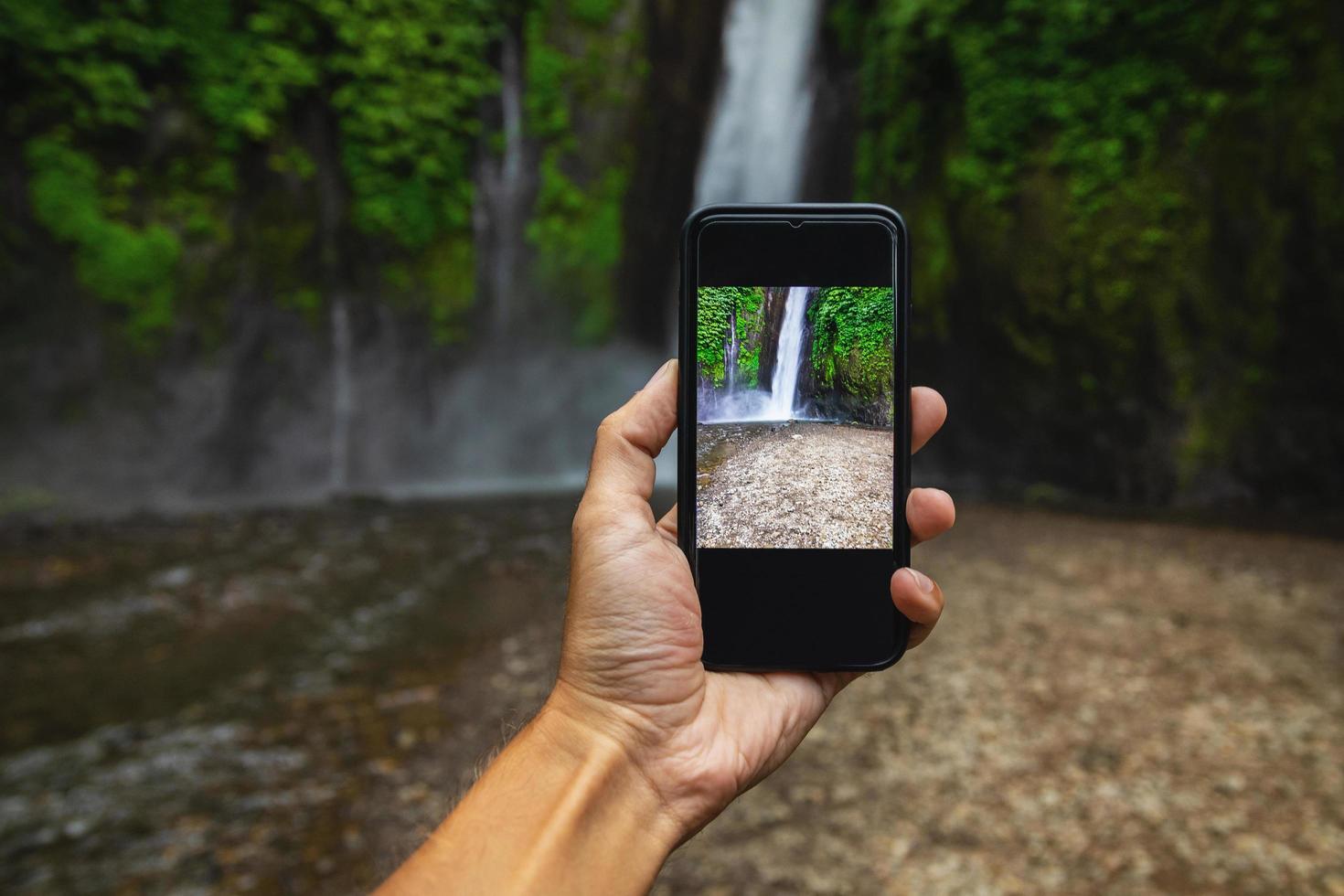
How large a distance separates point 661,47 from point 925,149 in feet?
14.0

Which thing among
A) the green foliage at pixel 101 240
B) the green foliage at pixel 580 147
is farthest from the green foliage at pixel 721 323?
the green foliage at pixel 580 147

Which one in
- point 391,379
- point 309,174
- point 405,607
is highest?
point 309,174

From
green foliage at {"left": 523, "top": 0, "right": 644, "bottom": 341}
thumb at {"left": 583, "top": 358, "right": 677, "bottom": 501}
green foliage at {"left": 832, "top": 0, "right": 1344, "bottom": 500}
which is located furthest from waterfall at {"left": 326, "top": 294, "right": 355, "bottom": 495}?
thumb at {"left": 583, "top": 358, "right": 677, "bottom": 501}

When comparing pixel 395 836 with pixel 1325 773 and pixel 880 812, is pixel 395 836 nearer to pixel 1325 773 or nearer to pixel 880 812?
pixel 880 812

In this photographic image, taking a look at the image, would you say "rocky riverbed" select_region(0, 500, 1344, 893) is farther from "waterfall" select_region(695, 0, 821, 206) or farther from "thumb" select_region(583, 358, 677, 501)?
"waterfall" select_region(695, 0, 821, 206)

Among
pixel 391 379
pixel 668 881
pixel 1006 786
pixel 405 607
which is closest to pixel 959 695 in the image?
→ pixel 1006 786

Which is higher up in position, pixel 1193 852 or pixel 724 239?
pixel 724 239

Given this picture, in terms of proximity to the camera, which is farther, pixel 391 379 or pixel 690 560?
pixel 391 379

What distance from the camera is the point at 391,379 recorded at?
10.6m

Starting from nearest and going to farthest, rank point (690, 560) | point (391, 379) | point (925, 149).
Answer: point (690, 560) → point (925, 149) → point (391, 379)

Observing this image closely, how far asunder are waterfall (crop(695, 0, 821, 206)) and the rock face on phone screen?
33.9 ft

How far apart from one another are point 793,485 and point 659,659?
359 millimetres

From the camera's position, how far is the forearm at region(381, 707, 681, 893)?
3.16 ft

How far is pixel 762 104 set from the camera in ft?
37.2
